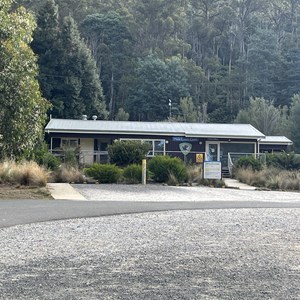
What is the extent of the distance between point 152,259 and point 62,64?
48.4 metres

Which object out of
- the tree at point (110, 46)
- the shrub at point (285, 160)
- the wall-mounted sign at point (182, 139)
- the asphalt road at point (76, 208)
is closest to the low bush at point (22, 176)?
the asphalt road at point (76, 208)

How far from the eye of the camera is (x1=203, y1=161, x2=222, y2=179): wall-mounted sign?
30.3m

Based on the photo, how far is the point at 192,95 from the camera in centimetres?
7456

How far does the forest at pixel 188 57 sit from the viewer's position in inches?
2731

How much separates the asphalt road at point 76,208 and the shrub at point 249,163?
14.9 meters

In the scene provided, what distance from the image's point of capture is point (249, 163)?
3688cm

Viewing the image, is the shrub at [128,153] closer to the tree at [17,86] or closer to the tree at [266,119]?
the tree at [17,86]

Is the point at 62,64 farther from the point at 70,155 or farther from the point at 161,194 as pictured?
the point at 161,194

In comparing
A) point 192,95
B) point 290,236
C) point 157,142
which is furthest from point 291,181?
point 192,95

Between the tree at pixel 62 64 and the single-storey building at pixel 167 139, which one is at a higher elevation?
the tree at pixel 62 64

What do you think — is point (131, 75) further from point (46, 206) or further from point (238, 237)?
point (238, 237)

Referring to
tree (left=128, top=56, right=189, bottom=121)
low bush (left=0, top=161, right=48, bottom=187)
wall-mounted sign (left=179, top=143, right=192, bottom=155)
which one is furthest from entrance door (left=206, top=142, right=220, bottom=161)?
tree (left=128, top=56, right=189, bottom=121)

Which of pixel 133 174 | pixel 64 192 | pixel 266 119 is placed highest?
pixel 266 119

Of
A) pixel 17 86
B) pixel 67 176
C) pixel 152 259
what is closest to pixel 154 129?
pixel 67 176
